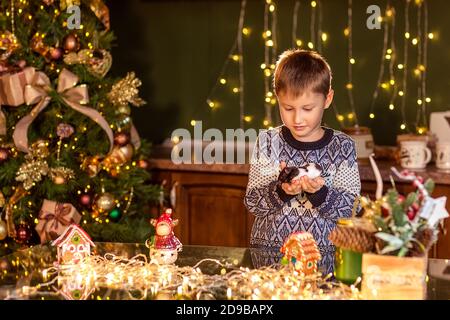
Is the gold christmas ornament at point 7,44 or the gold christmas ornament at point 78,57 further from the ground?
→ the gold christmas ornament at point 7,44

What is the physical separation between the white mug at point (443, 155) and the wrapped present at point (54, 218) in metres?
1.57

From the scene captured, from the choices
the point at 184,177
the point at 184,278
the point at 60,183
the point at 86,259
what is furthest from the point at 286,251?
the point at 184,177

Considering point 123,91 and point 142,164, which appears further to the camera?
point 142,164

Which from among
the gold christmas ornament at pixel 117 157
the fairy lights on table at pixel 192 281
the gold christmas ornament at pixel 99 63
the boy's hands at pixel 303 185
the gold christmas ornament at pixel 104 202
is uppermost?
the gold christmas ornament at pixel 99 63

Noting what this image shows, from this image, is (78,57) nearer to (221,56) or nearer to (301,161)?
(221,56)

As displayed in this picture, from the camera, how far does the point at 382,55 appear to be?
13.1 feet

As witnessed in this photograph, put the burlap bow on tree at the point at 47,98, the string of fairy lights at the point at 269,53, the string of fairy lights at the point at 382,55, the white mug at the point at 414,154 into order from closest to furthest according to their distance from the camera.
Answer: the burlap bow on tree at the point at 47,98, the white mug at the point at 414,154, the string of fairy lights at the point at 382,55, the string of fairy lights at the point at 269,53

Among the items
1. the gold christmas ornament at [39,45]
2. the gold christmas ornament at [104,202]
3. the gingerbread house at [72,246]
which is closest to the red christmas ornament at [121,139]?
the gold christmas ornament at [104,202]

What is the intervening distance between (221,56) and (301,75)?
203cm

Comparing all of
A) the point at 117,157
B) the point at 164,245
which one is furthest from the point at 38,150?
the point at 164,245

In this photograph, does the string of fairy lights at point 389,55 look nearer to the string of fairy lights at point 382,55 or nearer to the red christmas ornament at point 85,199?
the string of fairy lights at point 382,55

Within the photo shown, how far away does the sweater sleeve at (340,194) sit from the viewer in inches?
90.0

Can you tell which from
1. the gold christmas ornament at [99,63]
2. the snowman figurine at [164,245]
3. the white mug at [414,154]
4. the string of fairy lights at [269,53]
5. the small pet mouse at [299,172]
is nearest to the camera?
the snowman figurine at [164,245]

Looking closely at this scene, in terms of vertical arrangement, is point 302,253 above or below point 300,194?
below
